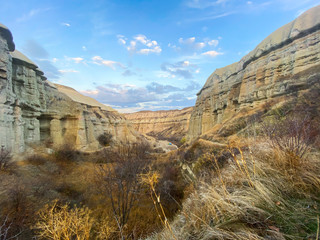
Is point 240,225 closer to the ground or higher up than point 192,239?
higher up

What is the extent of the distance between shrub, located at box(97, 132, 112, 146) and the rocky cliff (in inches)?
29.4

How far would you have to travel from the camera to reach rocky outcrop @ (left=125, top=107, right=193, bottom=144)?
65.6 metres

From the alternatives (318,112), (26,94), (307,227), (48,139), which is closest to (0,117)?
(26,94)

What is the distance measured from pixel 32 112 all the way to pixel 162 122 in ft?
202

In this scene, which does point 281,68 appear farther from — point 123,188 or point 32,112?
point 32,112

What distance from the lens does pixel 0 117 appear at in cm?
1083

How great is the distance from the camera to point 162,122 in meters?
75.0

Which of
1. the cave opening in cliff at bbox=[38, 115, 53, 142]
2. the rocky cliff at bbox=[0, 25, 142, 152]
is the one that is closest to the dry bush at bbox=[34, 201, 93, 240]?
the rocky cliff at bbox=[0, 25, 142, 152]

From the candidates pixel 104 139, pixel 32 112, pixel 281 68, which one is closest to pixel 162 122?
pixel 104 139

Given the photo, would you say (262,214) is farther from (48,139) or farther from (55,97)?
(55,97)

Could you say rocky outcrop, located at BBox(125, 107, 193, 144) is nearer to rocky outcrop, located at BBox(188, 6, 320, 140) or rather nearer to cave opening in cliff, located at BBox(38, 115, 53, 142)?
rocky outcrop, located at BBox(188, 6, 320, 140)

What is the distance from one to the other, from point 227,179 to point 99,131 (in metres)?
25.5

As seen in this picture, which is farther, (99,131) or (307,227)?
(99,131)

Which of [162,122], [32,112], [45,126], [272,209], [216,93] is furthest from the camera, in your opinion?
[162,122]
